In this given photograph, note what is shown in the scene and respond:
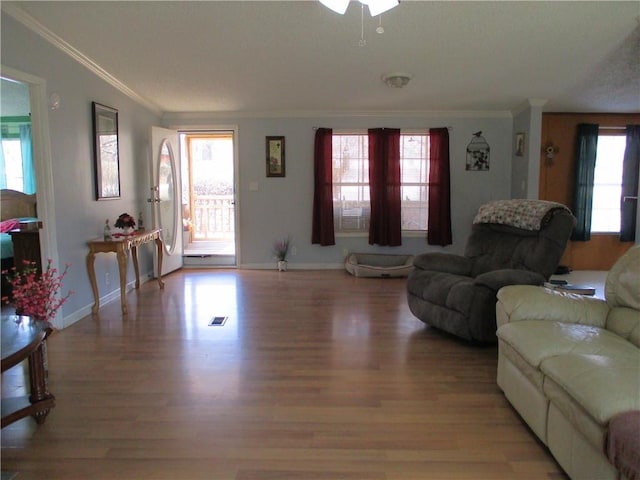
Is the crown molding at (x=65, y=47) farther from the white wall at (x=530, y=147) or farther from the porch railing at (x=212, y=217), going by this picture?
the white wall at (x=530, y=147)

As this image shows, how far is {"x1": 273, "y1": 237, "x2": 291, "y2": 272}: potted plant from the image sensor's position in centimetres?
634

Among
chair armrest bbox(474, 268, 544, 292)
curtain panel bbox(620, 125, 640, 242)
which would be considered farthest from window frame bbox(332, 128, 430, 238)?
chair armrest bbox(474, 268, 544, 292)

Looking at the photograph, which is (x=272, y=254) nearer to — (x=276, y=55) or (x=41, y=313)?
(x=276, y=55)

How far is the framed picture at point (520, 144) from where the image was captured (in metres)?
5.81

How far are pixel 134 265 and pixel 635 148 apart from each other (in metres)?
6.61

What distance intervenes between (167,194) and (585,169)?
5.60m

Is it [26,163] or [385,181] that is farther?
[385,181]

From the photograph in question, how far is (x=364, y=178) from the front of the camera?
20.8ft

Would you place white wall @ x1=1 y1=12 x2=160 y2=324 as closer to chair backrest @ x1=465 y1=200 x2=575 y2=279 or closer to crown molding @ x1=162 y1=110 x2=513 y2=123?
crown molding @ x1=162 y1=110 x2=513 y2=123

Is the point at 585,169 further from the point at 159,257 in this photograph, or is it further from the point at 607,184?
the point at 159,257

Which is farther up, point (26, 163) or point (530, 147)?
point (530, 147)

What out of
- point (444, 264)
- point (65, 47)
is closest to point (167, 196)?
point (65, 47)

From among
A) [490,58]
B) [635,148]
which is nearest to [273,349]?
[490,58]

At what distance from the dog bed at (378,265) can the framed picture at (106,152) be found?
296 centimetres
